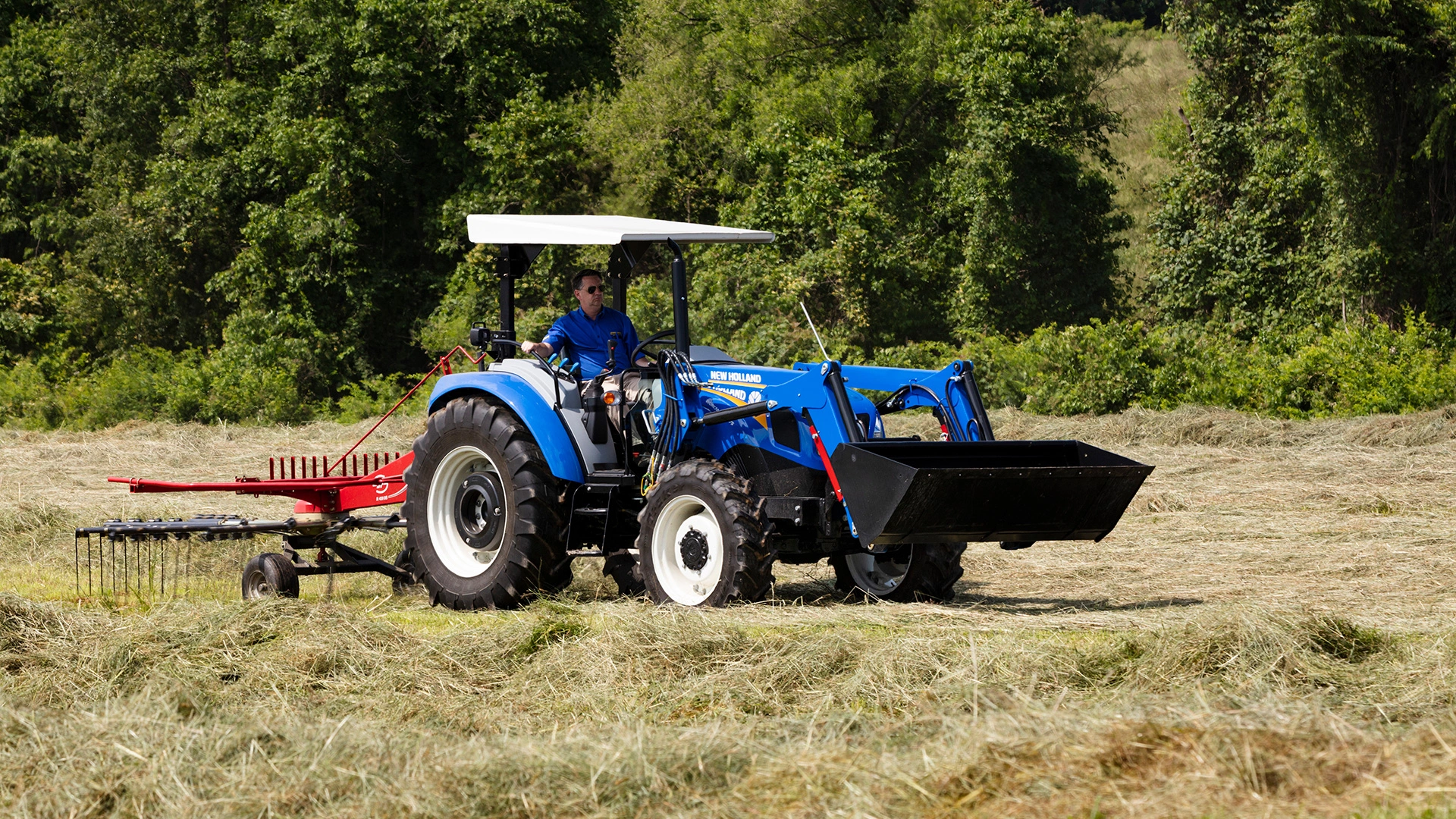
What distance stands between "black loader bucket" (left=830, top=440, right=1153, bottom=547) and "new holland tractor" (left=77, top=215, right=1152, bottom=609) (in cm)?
1

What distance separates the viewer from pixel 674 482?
307 inches

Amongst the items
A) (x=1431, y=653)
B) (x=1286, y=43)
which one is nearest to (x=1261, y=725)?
(x=1431, y=653)

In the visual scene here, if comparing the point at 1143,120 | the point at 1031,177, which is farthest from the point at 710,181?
the point at 1143,120

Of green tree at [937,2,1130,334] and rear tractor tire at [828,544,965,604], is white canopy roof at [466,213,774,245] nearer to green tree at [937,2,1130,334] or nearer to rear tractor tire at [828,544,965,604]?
rear tractor tire at [828,544,965,604]

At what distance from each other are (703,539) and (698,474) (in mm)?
335

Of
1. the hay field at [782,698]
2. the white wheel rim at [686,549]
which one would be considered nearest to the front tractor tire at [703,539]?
the white wheel rim at [686,549]

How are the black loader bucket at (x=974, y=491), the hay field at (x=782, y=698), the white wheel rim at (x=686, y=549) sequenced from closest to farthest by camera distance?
1. the hay field at (x=782, y=698)
2. the black loader bucket at (x=974, y=491)
3. the white wheel rim at (x=686, y=549)

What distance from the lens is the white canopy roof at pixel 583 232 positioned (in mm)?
8406

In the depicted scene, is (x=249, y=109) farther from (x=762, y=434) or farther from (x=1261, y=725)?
(x=1261, y=725)

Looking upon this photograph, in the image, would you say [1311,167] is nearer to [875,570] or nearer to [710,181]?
[710,181]

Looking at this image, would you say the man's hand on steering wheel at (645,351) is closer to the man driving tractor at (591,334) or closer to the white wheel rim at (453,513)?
the man driving tractor at (591,334)

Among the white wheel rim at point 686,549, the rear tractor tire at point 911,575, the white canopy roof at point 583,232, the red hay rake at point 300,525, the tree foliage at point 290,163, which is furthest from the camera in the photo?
the tree foliage at point 290,163

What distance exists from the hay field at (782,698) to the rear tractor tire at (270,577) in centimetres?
30

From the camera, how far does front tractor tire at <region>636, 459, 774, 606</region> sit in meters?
7.46
